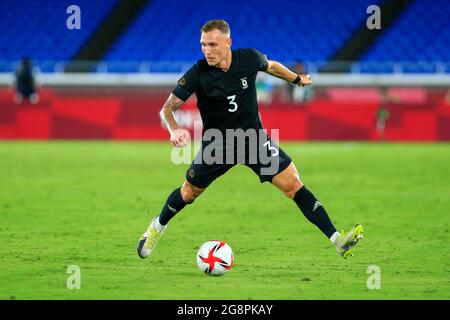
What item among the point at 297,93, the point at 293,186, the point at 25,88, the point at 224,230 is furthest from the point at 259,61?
the point at 297,93

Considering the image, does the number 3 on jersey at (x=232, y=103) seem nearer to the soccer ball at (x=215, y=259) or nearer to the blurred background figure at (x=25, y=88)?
the soccer ball at (x=215, y=259)

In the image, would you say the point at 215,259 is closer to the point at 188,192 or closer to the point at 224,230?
the point at 188,192

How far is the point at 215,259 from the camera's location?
28.4 feet

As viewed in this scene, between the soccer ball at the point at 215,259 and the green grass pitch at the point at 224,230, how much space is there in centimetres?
10

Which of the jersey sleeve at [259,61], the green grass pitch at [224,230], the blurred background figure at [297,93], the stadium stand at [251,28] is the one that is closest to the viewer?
the green grass pitch at [224,230]

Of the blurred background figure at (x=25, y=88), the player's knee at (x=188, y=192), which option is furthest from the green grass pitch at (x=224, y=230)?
the blurred background figure at (x=25, y=88)

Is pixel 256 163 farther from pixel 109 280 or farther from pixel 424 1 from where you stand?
pixel 424 1

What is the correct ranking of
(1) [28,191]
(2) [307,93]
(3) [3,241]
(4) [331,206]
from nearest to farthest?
(3) [3,241] → (4) [331,206] → (1) [28,191] → (2) [307,93]

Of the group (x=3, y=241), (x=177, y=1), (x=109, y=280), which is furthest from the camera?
(x=177, y=1)

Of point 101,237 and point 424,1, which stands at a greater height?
point 424,1

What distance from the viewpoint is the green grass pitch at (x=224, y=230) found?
8117 mm

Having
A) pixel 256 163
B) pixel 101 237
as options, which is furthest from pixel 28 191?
pixel 256 163

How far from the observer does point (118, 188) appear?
16.5m
